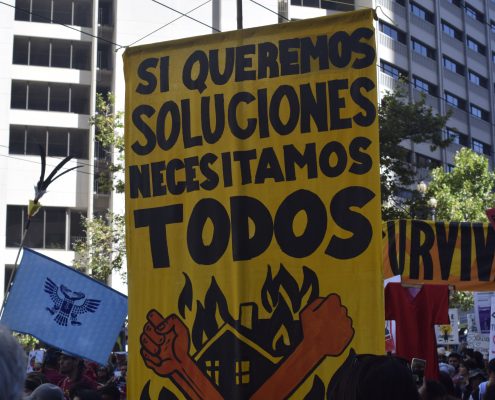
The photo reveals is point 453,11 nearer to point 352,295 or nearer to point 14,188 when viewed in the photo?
point 14,188

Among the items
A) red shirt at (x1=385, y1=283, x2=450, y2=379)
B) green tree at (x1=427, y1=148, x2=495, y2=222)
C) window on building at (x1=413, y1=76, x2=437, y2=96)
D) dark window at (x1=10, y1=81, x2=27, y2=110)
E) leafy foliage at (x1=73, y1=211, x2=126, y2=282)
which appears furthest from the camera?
window on building at (x1=413, y1=76, x2=437, y2=96)

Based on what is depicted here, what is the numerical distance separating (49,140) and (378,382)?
39.8 meters

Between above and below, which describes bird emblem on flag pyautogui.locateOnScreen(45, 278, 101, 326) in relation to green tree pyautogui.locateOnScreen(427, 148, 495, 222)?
below

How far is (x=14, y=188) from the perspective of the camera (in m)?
40.3

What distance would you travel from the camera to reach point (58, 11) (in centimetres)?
4238

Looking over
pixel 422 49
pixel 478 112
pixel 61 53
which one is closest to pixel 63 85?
pixel 61 53

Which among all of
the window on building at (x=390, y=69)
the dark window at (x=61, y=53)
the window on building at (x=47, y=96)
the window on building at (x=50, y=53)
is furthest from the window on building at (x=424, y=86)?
the dark window at (x=61, y=53)

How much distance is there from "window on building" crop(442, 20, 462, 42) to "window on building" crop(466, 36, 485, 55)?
1.15 metres

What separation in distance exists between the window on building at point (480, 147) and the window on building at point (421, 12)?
27.3ft

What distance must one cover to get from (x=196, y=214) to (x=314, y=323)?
93 cm

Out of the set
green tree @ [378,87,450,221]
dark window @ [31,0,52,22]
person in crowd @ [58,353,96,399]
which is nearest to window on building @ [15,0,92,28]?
dark window @ [31,0,52,22]

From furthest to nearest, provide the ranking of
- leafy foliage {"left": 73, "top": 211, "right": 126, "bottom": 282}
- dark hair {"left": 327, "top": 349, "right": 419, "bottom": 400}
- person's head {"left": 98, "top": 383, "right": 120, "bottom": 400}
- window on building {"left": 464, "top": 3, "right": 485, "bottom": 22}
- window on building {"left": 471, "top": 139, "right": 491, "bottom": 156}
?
window on building {"left": 464, "top": 3, "right": 485, "bottom": 22} → window on building {"left": 471, "top": 139, "right": 491, "bottom": 156} → leafy foliage {"left": 73, "top": 211, "right": 126, "bottom": 282} → person's head {"left": 98, "top": 383, "right": 120, "bottom": 400} → dark hair {"left": 327, "top": 349, "right": 419, "bottom": 400}

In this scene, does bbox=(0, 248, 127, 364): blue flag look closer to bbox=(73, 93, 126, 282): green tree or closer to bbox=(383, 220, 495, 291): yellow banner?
bbox=(383, 220, 495, 291): yellow banner

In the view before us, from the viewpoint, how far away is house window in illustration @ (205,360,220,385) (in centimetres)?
498
